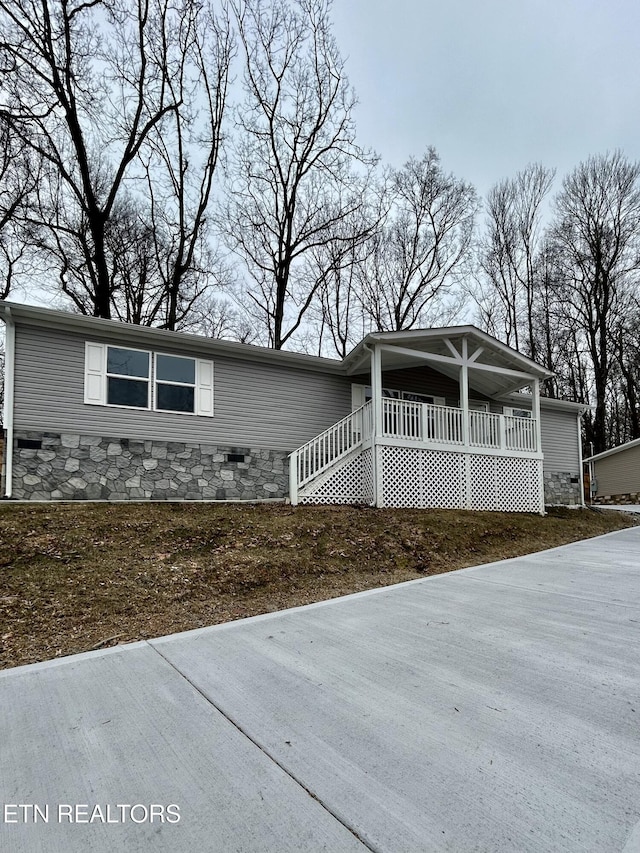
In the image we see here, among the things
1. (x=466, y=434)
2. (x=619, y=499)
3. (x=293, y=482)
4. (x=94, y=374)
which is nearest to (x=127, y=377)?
(x=94, y=374)

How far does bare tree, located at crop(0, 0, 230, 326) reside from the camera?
42.0 feet

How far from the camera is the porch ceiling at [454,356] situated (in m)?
9.94

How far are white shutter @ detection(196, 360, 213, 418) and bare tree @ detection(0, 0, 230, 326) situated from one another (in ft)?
20.0

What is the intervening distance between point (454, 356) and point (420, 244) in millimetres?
10926

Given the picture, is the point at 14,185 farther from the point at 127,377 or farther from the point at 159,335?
the point at 127,377

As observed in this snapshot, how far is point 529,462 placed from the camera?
36.4 feet

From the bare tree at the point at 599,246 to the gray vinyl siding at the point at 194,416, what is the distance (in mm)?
15002

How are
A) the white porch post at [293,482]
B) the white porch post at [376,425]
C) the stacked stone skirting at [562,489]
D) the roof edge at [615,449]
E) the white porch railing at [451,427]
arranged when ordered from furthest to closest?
the roof edge at [615,449], the stacked stone skirting at [562,489], the white porch railing at [451,427], the white porch post at [376,425], the white porch post at [293,482]

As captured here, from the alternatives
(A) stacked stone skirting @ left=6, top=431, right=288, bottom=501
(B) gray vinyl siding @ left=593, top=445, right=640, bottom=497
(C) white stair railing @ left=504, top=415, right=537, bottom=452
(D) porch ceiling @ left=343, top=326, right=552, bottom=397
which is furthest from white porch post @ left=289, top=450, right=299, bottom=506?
(B) gray vinyl siding @ left=593, top=445, right=640, bottom=497

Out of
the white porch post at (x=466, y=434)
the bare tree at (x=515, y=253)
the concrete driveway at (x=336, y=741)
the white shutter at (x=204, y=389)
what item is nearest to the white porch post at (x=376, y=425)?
the white porch post at (x=466, y=434)

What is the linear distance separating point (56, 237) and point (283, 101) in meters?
9.20

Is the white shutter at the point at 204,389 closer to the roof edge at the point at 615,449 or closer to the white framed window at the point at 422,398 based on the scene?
the white framed window at the point at 422,398

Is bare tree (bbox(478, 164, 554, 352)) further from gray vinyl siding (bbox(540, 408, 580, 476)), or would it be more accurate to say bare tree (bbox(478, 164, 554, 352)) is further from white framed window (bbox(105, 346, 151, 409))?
white framed window (bbox(105, 346, 151, 409))

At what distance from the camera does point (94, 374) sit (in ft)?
29.0
